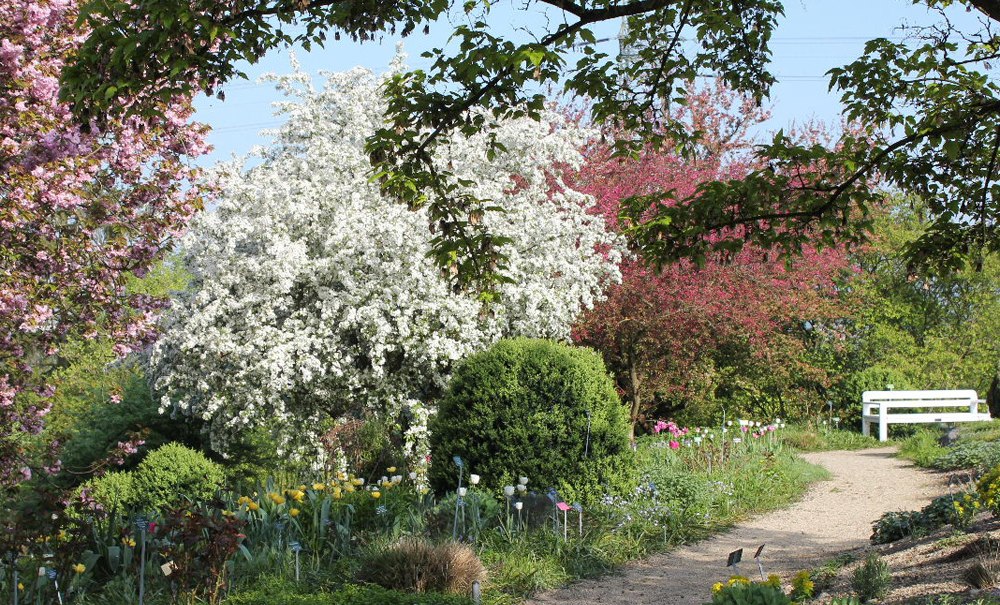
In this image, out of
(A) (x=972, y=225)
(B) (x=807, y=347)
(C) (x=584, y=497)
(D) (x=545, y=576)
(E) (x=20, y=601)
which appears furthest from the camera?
(B) (x=807, y=347)

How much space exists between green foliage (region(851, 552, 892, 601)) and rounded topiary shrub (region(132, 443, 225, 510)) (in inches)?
234

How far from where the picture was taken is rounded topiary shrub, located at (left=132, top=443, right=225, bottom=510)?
869 centimetres

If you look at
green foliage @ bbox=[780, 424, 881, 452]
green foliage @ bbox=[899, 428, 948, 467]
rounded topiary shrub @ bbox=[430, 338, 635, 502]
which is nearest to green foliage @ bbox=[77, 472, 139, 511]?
rounded topiary shrub @ bbox=[430, 338, 635, 502]

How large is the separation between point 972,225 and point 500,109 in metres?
3.77

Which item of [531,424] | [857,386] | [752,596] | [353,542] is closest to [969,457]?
[857,386]

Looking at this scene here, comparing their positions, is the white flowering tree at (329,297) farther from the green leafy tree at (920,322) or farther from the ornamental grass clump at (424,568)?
the green leafy tree at (920,322)

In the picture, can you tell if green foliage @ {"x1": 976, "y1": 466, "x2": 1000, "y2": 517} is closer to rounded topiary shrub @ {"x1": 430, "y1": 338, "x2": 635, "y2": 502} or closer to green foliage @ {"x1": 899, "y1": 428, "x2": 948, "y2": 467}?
rounded topiary shrub @ {"x1": 430, "y1": 338, "x2": 635, "y2": 502}

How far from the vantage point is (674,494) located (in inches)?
324

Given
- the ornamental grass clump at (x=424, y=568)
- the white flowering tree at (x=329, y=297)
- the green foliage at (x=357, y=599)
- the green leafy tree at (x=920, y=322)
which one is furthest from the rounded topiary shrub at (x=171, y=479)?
the green leafy tree at (x=920, y=322)

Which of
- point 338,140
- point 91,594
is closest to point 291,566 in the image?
point 91,594

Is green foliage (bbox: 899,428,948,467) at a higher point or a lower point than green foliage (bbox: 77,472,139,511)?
lower

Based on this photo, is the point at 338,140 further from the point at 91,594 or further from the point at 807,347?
the point at 807,347

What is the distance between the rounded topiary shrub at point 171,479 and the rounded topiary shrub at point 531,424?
2.70 metres

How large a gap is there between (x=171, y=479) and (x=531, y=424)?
12.4 ft
